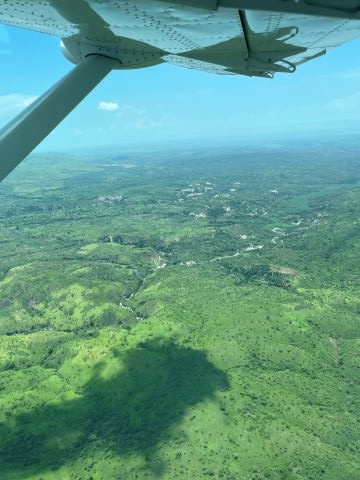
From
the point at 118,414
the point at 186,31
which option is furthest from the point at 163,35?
the point at 118,414

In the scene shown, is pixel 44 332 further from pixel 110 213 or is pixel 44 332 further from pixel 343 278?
pixel 110 213

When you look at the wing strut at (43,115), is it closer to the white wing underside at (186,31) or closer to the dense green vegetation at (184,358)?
the white wing underside at (186,31)

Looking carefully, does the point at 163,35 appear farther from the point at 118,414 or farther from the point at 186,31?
the point at 118,414

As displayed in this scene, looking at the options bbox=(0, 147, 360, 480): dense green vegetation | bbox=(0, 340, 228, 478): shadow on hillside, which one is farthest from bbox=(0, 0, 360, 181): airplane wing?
bbox=(0, 340, 228, 478): shadow on hillside

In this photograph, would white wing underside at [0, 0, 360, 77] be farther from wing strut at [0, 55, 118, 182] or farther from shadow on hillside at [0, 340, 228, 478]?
shadow on hillside at [0, 340, 228, 478]

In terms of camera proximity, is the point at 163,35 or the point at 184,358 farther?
the point at 184,358

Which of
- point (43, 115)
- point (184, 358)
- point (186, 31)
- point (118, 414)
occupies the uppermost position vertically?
point (186, 31)
